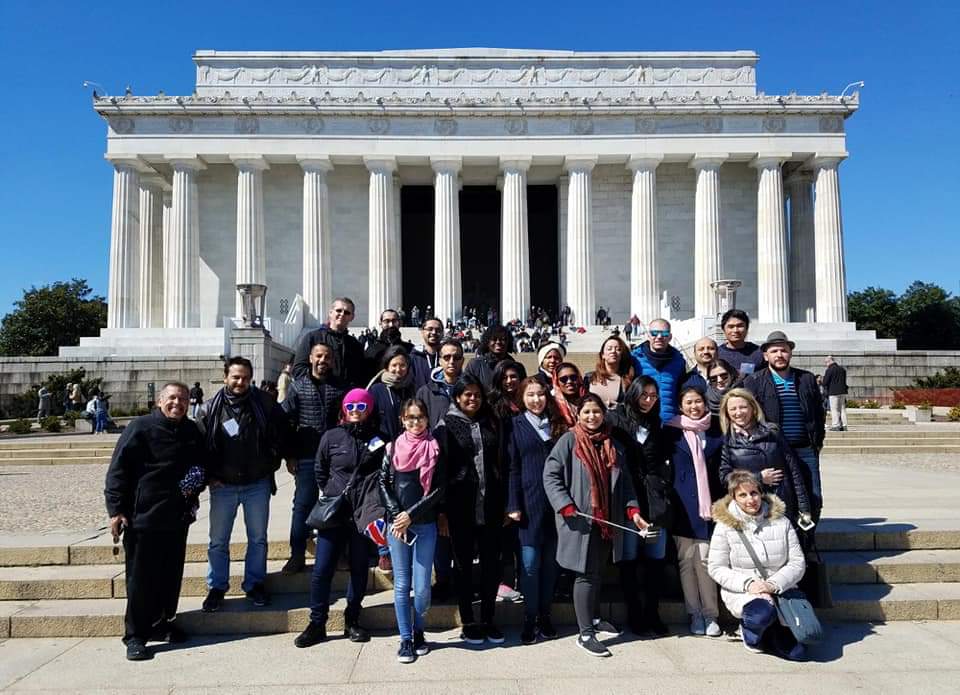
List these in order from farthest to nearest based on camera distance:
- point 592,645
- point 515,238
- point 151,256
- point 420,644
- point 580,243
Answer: point 151,256 → point 515,238 → point 580,243 → point 420,644 → point 592,645

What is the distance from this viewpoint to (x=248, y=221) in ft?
138

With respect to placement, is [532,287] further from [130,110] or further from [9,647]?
[9,647]

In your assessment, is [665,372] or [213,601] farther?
[665,372]

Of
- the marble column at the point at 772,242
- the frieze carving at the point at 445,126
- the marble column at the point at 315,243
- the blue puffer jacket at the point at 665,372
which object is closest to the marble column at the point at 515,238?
the frieze carving at the point at 445,126

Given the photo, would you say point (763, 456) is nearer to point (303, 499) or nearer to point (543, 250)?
point (303, 499)

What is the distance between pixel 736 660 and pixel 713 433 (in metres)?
2.22

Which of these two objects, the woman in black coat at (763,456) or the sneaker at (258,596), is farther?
the sneaker at (258,596)

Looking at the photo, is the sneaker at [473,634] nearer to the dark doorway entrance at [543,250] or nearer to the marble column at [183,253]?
the marble column at [183,253]

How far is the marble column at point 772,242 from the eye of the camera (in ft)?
138

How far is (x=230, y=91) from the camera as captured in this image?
45.7m

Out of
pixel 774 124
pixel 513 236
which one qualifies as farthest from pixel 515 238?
pixel 774 124

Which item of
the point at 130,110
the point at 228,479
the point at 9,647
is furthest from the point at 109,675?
the point at 130,110

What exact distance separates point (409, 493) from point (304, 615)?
198cm

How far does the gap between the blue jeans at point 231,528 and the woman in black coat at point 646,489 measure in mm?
3758
